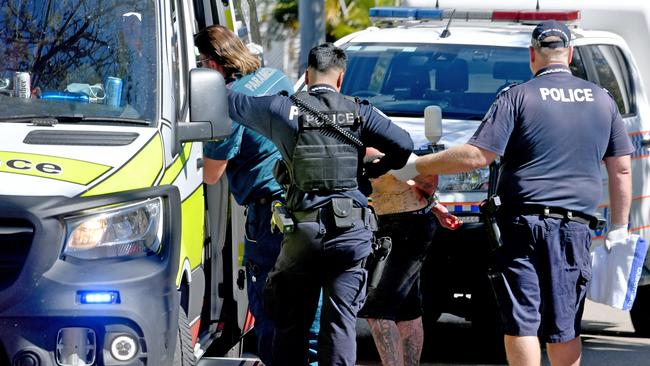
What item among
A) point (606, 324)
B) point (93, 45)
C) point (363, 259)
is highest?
point (93, 45)

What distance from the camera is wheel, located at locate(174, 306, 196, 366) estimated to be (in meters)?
5.74

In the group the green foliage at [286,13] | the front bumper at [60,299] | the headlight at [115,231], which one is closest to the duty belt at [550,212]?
the headlight at [115,231]

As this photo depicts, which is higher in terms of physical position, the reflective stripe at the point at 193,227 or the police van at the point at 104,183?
the police van at the point at 104,183

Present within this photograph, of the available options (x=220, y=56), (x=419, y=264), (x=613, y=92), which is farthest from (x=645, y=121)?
(x=220, y=56)

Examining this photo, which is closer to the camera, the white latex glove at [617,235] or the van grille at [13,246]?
the van grille at [13,246]

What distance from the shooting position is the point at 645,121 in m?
9.29

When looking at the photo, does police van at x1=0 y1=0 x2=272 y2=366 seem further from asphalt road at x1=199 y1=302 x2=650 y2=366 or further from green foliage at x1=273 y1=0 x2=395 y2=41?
green foliage at x1=273 y1=0 x2=395 y2=41

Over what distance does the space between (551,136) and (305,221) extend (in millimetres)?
1234

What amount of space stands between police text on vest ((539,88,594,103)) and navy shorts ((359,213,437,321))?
1081mm

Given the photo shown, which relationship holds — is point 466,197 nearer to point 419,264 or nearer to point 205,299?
point 419,264

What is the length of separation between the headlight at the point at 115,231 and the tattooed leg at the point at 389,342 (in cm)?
209

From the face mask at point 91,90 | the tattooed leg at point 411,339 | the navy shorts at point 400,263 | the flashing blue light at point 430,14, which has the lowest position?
the tattooed leg at point 411,339

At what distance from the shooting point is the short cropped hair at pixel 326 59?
20.1 ft

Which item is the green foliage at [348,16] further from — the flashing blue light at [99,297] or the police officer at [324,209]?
the flashing blue light at [99,297]
